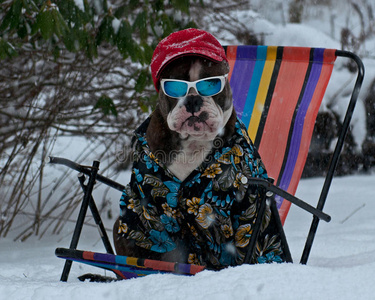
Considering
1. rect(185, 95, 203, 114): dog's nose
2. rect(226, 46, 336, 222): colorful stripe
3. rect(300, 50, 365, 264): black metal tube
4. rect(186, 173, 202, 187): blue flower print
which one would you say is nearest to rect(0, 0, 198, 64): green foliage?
rect(226, 46, 336, 222): colorful stripe

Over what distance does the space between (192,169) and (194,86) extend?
28 cm

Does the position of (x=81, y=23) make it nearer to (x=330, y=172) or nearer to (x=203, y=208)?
(x=203, y=208)

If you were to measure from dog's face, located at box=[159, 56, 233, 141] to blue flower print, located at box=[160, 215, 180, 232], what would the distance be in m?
0.28

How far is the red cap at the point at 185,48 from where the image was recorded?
181 cm

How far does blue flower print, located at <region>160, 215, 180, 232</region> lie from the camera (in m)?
1.93

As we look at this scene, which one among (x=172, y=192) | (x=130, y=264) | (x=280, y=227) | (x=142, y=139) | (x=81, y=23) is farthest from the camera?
(x=81, y=23)

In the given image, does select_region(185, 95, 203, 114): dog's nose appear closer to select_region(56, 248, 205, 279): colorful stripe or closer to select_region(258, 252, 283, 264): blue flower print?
select_region(56, 248, 205, 279): colorful stripe

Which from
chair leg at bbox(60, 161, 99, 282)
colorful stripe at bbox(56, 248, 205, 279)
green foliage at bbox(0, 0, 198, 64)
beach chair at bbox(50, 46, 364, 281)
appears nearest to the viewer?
colorful stripe at bbox(56, 248, 205, 279)

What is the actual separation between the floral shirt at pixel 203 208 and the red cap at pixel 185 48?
27 centimetres

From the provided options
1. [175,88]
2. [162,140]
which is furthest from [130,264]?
[175,88]

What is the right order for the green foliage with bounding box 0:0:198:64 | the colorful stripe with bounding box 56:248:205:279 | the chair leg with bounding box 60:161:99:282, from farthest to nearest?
the green foliage with bounding box 0:0:198:64
the chair leg with bounding box 60:161:99:282
the colorful stripe with bounding box 56:248:205:279

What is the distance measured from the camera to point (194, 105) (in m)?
1.80

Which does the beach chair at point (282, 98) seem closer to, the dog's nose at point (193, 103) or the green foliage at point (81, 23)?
the green foliage at point (81, 23)

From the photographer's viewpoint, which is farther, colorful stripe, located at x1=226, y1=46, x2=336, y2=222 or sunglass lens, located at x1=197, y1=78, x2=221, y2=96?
colorful stripe, located at x1=226, y1=46, x2=336, y2=222
